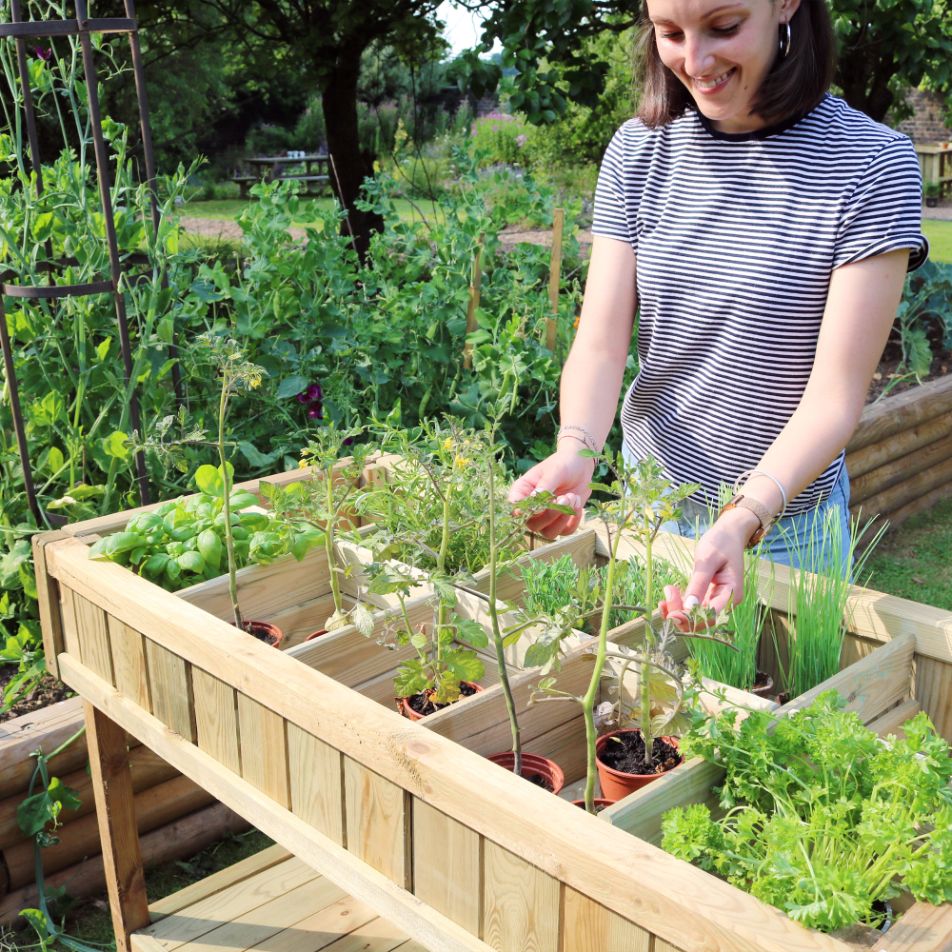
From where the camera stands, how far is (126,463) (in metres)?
2.55

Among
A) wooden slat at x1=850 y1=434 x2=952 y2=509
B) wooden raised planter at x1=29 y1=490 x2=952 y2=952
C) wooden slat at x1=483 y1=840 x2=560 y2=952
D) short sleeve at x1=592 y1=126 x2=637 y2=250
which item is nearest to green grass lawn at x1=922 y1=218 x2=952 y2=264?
wooden slat at x1=850 y1=434 x2=952 y2=509

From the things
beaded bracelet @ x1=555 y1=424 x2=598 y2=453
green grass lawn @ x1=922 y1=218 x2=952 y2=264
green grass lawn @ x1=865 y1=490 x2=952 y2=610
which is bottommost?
green grass lawn @ x1=865 y1=490 x2=952 y2=610

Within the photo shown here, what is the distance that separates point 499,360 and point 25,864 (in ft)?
6.33

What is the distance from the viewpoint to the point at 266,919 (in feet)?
7.02

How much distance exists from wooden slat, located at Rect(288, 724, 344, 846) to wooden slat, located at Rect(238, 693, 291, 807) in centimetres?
2

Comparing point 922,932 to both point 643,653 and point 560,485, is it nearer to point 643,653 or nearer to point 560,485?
point 643,653

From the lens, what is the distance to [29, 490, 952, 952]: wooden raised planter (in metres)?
0.93

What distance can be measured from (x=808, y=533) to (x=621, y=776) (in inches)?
27.3

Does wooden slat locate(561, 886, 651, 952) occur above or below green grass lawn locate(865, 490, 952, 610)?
above

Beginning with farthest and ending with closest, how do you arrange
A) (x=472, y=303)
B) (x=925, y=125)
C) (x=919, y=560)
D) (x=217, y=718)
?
1. (x=925, y=125)
2. (x=919, y=560)
3. (x=472, y=303)
4. (x=217, y=718)

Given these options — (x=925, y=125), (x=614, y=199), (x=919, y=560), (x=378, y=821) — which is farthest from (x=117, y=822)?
(x=925, y=125)

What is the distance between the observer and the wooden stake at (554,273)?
3.37 metres

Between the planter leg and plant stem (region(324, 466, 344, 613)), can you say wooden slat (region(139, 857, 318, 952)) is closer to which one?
the planter leg

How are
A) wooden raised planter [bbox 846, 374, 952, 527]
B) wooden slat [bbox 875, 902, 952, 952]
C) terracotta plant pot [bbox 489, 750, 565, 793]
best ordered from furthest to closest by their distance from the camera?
wooden raised planter [bbox 846, 374, 952, 527], terracotta plant pot [bbox 489, 750, 565, 793], wooden slat [bbox 875, 902, 952, 952]
